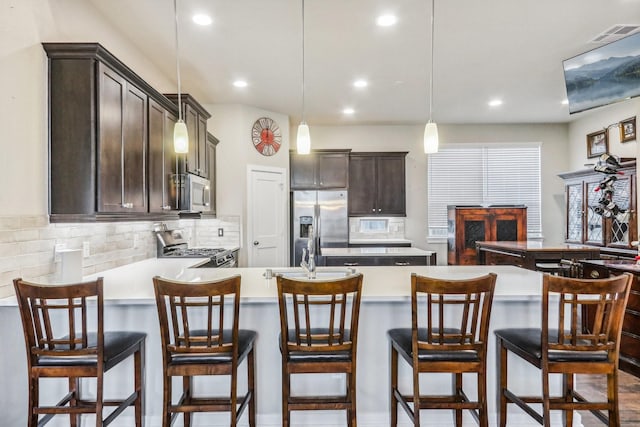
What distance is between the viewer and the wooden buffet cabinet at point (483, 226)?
19.2 feet

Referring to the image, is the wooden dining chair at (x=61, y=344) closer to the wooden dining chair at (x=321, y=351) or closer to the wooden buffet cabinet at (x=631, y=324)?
the wooden dining chair at (x=321, y=351)

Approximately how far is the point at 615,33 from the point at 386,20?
2163 mm

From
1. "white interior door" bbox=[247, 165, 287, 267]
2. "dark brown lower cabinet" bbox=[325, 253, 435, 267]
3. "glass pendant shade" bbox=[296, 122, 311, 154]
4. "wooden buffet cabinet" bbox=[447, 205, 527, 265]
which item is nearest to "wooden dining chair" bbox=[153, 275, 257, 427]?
"glass pendant shade" bbox=[296, 122, 311, 154]

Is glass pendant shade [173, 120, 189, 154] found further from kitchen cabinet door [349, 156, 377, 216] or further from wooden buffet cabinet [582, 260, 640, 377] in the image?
kitchen cabinet door [349, 156, 377, 216]

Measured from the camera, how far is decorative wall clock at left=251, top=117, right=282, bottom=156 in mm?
5496

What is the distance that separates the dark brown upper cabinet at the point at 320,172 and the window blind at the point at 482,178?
5.57ft

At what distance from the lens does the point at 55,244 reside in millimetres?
2396

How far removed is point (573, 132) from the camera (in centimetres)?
638

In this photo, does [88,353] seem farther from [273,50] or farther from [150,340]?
[273,50]

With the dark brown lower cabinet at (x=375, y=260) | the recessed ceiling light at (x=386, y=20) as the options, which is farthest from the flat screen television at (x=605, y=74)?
the dark brown lower cabinet at (x=375, y=260)

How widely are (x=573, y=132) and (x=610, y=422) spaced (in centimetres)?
603

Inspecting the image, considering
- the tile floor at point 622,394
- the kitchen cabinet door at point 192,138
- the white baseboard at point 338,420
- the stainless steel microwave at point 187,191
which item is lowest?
the tile floor at point 622,394

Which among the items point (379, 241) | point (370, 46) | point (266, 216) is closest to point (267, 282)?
point (370, 46)

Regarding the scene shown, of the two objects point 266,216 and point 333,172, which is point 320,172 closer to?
point 333,172
